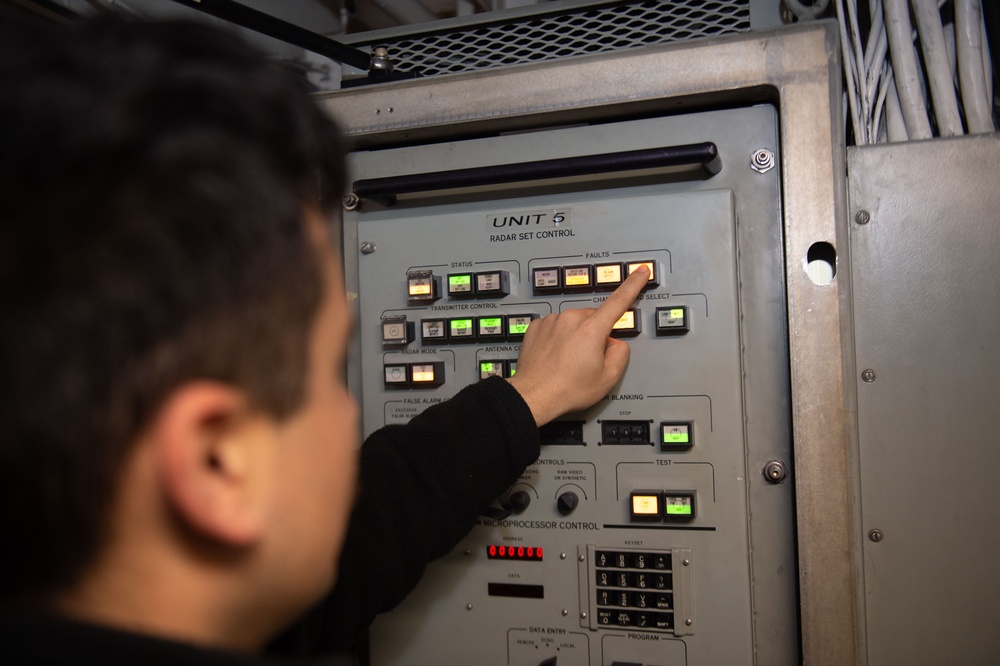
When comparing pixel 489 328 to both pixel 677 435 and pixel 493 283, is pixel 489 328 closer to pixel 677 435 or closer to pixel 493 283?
pixel 493 283

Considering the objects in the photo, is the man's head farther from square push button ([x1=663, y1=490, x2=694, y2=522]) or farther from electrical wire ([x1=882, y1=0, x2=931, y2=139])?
electrical wire ([x1=882, y1=0, x2=931, y2=139])

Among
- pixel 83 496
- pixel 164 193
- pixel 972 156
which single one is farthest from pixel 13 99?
pixel 972 156

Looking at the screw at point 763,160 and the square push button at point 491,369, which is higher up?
the screw at point 763,160

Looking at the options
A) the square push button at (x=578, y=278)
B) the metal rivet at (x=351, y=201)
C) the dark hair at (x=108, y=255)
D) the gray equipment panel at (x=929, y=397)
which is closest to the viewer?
the dark hair at (x=108, y=255)

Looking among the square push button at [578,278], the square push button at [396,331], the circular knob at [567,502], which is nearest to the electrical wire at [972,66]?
the square push button at [578,278]

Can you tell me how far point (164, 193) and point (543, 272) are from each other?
79cm

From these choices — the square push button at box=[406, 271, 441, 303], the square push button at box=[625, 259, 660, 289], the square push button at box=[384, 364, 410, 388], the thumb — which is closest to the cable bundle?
the square push button at box=[625, 259, 660, 289]

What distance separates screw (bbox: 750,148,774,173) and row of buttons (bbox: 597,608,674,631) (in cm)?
74

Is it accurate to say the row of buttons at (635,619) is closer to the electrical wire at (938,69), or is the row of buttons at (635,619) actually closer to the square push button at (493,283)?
the square push button at (493,283)

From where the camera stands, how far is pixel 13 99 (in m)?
0.46

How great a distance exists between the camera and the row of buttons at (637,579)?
1159 millimetres

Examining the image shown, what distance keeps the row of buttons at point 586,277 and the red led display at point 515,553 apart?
44 cm

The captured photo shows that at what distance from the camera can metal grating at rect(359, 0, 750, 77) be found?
4.17 feet

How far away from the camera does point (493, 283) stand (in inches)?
48.4
